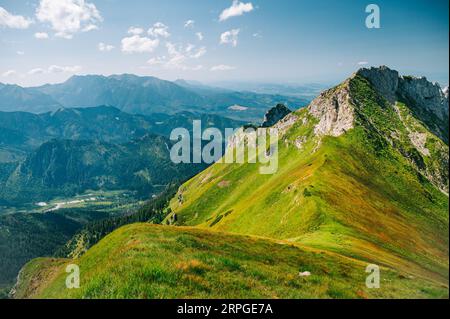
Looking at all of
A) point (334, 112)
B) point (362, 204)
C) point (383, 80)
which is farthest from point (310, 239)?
point (383, 80)

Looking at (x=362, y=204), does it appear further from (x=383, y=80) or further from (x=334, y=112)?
(x=383, y=80)

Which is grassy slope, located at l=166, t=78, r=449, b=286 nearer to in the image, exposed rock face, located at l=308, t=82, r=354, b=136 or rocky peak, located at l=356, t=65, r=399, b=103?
exposed rock face, located at l=308, t=82, r=354, b=136

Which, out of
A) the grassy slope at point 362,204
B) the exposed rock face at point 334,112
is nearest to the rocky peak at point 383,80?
the grassy slope at point 362,204

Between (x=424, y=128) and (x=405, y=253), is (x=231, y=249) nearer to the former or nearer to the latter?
(x=405, y=253)

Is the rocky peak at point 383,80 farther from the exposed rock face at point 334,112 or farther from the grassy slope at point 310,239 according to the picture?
the exposed rock face at point 334,112

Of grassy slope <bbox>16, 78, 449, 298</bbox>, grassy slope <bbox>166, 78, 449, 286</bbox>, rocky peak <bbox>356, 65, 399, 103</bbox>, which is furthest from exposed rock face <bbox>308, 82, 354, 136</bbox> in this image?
rocky peak <bbox>356, 65, 399, 103</bbox>

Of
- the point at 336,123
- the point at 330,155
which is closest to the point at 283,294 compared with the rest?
the point at 330,155
